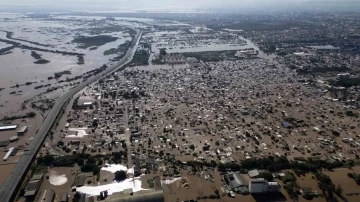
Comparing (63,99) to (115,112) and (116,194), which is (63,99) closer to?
(115,112)

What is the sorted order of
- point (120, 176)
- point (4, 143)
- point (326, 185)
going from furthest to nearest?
point (4, 143) → point (120, 176) → point (326, 185)

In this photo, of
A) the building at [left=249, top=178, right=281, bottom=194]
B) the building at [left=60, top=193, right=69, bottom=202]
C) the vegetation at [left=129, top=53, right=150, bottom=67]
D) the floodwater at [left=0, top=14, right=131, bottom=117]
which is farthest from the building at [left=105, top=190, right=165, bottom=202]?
the vegetation at [left=129, top=53, right=150, bottom=67]

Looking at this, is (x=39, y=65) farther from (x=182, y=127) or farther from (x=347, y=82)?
(x=347, y=82)

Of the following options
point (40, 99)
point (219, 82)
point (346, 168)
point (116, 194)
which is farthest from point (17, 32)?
point (346, 168)

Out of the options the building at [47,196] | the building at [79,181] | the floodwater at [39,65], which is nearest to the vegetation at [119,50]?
the floodwater at [39,65]

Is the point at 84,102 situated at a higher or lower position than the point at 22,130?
higher

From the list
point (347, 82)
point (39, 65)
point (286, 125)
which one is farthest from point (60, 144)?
point (347, 82)
